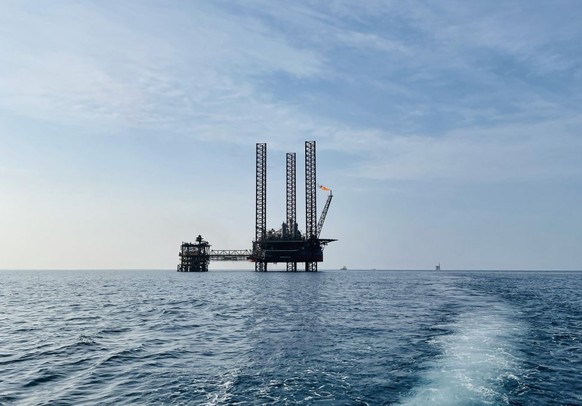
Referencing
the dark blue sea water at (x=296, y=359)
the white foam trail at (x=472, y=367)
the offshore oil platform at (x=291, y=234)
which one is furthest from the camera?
the offshore oil platform at (x=291, y=234)

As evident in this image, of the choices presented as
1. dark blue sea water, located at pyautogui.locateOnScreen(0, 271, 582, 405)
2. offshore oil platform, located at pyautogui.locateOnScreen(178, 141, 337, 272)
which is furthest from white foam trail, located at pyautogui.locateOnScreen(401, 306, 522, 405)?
offshore oil platform, located at pyautogui.locateOnScreen(178, 141, 337, 272)

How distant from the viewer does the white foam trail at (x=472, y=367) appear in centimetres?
1692

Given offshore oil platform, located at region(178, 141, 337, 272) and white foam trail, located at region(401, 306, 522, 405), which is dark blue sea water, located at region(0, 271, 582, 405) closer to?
white foam trail, located at region(401, 306, 522, 405)

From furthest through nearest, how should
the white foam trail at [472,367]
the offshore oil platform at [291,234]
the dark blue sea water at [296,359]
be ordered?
the offshore oil platform at [291,234]
the dark blue sea water at [296,359]
the white foam trail at [472,367]

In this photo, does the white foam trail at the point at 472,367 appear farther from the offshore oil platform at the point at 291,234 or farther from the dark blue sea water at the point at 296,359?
the offshore oil platform at the point at 291,234

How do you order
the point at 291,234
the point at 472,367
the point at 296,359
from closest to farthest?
1. the point at 472,367
2. the point at 296,359
3. the point at 291,234

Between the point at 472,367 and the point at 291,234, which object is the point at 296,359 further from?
the point at 291,234

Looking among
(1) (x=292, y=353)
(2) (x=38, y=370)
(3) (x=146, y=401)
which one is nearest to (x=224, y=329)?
(1) (x=292, y=353)

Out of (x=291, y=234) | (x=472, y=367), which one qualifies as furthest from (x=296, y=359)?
(x=291, y=234)

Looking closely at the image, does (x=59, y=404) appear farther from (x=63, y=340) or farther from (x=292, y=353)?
(x=63, y=340)

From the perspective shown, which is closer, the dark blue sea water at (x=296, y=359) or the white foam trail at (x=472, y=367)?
the white foam trail at (x=472, y=367)

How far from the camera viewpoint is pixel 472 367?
21.2 meters

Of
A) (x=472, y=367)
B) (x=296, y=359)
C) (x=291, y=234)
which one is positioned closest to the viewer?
(x=472, y=367)

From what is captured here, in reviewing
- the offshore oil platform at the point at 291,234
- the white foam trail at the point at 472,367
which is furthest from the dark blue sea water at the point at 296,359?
the offshore oil platform at the point at 291,234
